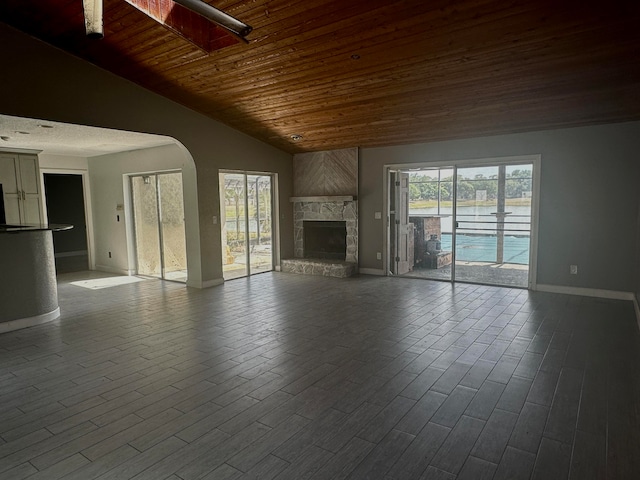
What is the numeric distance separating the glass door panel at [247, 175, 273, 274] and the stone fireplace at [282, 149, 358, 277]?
46 cm

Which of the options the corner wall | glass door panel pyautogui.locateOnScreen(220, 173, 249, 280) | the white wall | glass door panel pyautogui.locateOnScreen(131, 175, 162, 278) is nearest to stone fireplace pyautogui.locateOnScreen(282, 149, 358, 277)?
the corner wall

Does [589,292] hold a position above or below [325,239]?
below

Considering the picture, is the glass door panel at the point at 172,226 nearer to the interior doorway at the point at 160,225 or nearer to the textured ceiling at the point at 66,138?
the interior doorway at the point at 160,225

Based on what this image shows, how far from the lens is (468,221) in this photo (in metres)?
6.63

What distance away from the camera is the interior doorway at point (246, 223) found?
7152 millimetres

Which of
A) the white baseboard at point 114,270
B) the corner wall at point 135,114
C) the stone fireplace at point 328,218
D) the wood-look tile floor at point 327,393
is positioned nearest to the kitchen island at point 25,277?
the wood-look tile floor at point 327,393

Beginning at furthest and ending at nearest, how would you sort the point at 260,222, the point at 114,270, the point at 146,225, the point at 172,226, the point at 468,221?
the point at 114,270
the point at 260,222
the point at 146,225
the point at 172,226
the point at 468,221

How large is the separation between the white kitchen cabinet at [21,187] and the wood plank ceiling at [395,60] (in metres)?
3.26

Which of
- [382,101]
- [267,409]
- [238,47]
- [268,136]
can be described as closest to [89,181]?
[268,136]

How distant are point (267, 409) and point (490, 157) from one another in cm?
518

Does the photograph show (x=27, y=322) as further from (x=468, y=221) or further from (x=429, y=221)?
(x=429, y=221)

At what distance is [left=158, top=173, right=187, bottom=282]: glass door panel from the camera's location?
7.10 m

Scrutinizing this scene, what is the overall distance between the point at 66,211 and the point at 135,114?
6916 millimetres

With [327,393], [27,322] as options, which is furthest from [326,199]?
[327,393]
